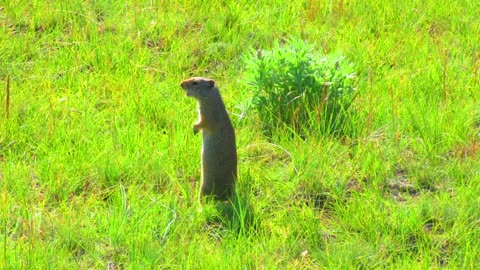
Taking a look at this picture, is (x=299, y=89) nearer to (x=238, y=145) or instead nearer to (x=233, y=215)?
(x=238, y=145)

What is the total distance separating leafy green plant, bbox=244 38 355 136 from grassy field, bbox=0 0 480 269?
115 millimetres

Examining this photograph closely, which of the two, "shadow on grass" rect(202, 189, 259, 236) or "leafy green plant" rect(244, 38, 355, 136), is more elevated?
"leafy green plant" rect(244, 38, 355, 136)

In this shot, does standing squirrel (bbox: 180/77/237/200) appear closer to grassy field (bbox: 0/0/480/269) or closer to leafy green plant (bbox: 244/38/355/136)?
grassy field (bbox: 0/0/480/269)

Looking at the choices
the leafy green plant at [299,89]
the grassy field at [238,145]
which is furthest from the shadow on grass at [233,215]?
the leafy green plant at [299,89]

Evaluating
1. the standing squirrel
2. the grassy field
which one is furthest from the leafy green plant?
the standing squirrel

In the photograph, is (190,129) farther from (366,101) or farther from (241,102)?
(366,101)

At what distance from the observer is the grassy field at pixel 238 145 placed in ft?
13.2

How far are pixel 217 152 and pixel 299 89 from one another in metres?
1.09

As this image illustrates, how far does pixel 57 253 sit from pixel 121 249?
11.3 inches

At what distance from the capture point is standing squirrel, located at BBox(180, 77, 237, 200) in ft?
14.1

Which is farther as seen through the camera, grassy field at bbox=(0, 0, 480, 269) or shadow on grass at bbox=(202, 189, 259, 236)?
shadow on grass at bbox=(202, 189, 259, 236)

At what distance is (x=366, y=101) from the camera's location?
17.9ft

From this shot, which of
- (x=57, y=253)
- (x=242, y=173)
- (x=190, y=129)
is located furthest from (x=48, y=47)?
(x=57, y=253)

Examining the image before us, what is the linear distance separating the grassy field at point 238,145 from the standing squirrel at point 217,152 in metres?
0.10
